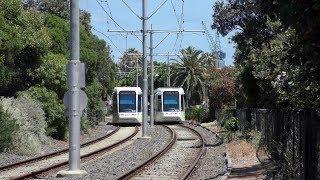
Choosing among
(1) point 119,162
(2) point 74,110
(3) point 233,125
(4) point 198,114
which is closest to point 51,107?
(1) point 119,162

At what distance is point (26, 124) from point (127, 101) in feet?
90.6

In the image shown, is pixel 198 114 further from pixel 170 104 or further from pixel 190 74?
pixel 190 74

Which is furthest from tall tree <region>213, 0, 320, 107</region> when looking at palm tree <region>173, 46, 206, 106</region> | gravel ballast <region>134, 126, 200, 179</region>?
palm tree <region>173, 46, 206, 106</region>

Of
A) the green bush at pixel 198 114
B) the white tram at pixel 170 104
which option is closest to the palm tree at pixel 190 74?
the green bush at pixel 198 114

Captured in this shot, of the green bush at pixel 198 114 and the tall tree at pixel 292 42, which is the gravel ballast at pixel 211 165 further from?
the green bush at pixel 198 114

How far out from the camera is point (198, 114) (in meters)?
77.8

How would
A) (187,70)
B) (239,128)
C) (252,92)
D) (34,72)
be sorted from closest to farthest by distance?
(34,72) → (252,92) → (239,128) → (187,70)

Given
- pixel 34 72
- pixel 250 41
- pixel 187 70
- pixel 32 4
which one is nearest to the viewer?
pixel 250 41

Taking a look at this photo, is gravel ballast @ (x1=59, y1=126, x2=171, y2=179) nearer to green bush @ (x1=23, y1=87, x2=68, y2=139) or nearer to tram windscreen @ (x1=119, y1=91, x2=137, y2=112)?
green bush @ (x1=23, y1=87, x2=68, y2=139)

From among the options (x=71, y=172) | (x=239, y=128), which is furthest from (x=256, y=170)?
(x=239, y=128)

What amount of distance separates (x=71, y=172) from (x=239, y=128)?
990 inches

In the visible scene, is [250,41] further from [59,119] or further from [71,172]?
[71,172]

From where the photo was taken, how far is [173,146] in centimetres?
3353

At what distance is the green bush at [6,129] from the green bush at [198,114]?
46.6 metres
